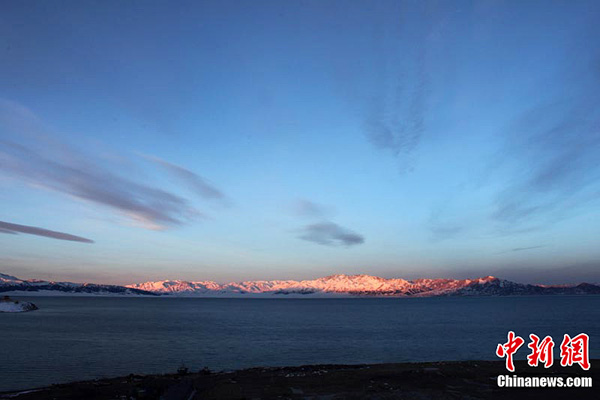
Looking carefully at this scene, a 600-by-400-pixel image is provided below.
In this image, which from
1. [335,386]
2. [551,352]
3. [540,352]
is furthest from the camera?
[540,352]

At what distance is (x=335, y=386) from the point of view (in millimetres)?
35781

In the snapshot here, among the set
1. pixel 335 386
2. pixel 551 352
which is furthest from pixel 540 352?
pixel 335 386

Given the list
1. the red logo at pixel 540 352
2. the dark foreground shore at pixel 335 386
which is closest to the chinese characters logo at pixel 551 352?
the red logo at pixel 540 352

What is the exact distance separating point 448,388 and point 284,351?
42315mm

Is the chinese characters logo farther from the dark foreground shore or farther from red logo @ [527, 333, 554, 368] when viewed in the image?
the dark foreground shore

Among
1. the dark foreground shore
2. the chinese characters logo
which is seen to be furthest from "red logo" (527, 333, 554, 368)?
the dark foreground shore

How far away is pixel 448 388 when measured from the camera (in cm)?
3456

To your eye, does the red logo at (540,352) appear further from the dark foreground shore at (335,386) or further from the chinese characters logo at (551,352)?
the dark foreground shore at (335,386)

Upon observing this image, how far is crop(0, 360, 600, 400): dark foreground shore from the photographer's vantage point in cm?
3175

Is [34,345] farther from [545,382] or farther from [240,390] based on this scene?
[545,382]

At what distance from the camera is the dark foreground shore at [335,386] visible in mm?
31750

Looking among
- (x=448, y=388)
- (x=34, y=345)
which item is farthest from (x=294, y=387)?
(x=34, y=345)

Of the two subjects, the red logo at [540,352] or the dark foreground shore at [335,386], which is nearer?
the dark foreground shore at [335,386]

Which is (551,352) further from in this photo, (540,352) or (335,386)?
(335,386)
